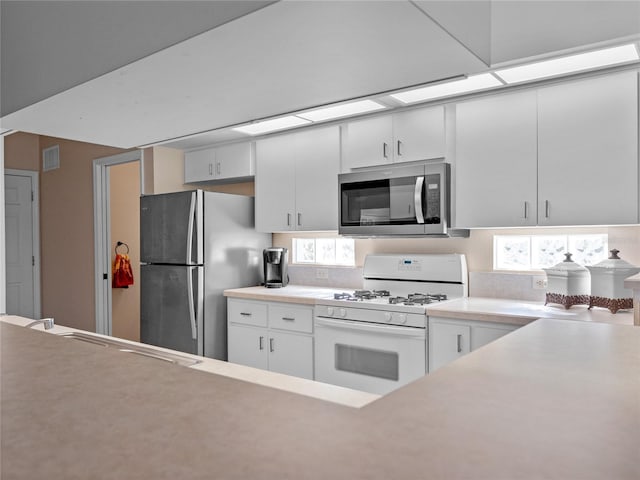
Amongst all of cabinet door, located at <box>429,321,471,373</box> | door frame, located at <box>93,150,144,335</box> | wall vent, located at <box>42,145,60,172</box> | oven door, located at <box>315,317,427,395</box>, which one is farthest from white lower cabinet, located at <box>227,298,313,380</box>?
wall vent, located at <box>42,145,60,172</box>

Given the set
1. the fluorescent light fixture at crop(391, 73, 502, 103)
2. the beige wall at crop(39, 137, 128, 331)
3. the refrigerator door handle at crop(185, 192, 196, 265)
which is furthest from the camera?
the beige wall at crop(39, 137, 128, 331)

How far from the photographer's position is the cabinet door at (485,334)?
2.55 m

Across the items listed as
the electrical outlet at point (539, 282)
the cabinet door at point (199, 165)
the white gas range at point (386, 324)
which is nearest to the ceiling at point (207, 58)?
the white gas range at point (386, 324)

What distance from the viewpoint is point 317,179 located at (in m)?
3.70

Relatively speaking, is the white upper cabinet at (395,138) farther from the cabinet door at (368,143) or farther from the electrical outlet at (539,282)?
the electrical outlet at (539,282)

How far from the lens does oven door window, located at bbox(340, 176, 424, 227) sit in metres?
3.13

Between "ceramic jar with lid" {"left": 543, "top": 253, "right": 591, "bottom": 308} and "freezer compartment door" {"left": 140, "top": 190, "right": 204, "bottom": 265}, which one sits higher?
"freezer compartment door" {"left": 140, "top": 190, "right": 204, "bottom": 265}

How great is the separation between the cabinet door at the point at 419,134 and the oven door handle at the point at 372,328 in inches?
43.8

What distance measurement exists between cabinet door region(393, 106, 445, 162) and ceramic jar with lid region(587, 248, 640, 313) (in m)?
1.11

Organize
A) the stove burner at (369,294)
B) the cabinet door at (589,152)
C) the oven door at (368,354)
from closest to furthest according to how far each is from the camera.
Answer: the cabinet door at (589,152) → the oven door at (368,354) → the stove burner at (369,294)

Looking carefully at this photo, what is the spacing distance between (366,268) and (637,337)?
2323 millimetres

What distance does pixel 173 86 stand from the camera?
84cm

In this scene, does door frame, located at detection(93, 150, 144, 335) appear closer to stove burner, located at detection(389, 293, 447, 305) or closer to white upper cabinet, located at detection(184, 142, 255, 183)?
white upper cabinet, located at detection(184, 142, 255, 183)

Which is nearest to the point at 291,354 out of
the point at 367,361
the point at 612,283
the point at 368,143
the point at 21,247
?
the point at 367,361
